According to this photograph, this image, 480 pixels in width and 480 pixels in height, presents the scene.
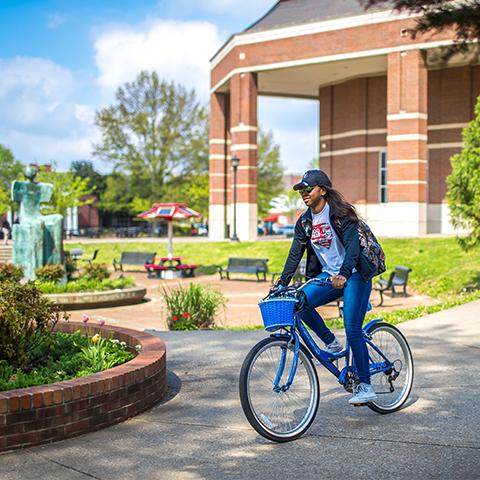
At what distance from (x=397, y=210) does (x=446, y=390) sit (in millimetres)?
28683

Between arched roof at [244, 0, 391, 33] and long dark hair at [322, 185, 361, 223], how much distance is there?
32155 millimetres

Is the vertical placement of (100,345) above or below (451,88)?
below

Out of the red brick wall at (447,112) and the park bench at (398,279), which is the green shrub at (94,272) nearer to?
the park bench at (398,279)

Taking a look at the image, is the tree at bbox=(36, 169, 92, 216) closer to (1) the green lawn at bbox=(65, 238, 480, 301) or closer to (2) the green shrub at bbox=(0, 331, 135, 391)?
(1) the green lawn at bbox=(65, 238, 480, 301)

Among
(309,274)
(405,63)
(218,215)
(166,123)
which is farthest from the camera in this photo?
(166,123)

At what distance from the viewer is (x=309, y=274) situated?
5.30 meters

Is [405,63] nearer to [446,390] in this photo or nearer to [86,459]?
[446,390]

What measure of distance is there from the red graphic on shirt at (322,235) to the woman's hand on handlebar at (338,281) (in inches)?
13.6

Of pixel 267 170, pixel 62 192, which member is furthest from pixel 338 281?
pixel 267 170

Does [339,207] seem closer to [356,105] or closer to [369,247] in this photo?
[369,247]

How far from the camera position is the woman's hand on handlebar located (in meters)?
4.84

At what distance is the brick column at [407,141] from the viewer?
33.2 metres

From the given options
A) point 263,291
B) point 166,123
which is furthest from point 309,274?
point 166,123

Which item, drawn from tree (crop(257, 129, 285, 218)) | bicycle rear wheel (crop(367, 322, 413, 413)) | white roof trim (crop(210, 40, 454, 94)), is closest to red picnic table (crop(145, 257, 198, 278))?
white roof trim (crop(210, 40, 454, 94))
